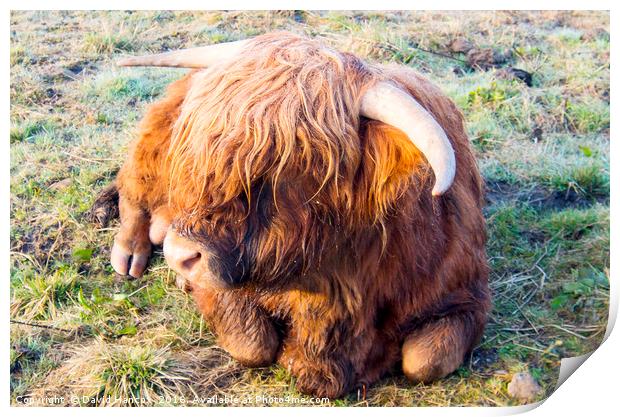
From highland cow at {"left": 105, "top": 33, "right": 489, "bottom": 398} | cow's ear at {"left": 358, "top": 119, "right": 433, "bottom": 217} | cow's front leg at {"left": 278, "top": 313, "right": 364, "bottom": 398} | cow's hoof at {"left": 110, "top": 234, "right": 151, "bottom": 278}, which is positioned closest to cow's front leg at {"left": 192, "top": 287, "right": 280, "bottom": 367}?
highland cow at {"left": 105, "top": 33, "right": 489, "bottom": 398}

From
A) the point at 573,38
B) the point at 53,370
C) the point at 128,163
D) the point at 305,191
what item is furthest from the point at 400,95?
the point at 53,370

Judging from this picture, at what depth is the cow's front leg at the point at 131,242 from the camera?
3.29 meters

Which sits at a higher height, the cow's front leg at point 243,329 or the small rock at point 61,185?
the small rock at point 61,185

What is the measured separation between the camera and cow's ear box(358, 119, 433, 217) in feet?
7.82

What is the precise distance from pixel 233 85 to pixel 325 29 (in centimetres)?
72

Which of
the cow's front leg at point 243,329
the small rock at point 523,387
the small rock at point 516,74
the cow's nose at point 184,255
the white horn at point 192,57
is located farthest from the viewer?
the small rock at point 516,74

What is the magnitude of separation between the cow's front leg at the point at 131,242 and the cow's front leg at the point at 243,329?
410 millimetres

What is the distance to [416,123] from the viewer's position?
7.50 ft

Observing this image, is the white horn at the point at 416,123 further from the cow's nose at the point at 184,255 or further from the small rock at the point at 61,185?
the small rock at the point at 61,185

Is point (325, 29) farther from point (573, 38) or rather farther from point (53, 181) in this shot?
point (53, 181)

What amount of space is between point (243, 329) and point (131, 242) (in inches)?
27.7

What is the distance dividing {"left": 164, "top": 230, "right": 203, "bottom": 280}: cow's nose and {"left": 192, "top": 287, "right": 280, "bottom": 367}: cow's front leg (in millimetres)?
615

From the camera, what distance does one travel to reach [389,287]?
114 inches

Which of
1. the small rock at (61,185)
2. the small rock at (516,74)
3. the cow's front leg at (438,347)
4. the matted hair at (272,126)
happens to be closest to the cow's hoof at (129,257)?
the small rock at (61,185)
